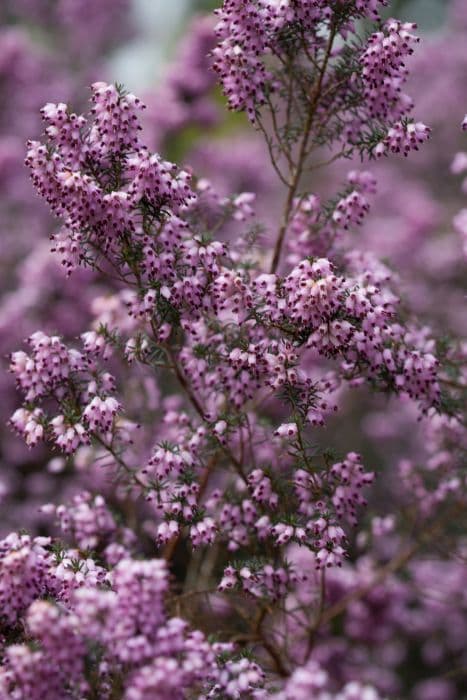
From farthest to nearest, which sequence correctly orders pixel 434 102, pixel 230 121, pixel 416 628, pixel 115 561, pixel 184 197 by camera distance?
pixel 230 121 → pixel 434 102 → pixel 416 628 → pixel 115 561 → pixel 184 197

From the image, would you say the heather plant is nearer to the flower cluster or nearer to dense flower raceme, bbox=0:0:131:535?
the flower cluster

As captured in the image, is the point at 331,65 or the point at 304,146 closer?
the point at 331,65

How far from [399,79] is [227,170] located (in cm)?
743

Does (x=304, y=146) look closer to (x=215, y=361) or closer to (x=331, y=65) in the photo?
(x=331, y=65)

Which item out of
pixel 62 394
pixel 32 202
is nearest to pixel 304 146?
pixel 62 394

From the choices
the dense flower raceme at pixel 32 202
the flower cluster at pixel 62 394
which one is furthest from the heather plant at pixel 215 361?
the dense flower raceme at pixel 32 202

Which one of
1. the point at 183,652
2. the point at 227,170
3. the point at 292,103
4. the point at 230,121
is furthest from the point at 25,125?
the point at 230,121

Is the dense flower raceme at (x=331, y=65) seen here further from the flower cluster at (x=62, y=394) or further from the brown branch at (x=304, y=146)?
the flower cluster at (x=62, y=394)

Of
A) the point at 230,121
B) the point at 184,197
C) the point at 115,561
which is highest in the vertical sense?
the point at 230,121

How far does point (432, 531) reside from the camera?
7055mm

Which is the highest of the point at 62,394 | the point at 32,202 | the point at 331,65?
the point at 32,202

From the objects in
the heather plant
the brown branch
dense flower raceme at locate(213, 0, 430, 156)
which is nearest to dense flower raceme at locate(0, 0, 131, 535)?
the heather plant

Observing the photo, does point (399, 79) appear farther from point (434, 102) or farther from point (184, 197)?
point (434, 102)

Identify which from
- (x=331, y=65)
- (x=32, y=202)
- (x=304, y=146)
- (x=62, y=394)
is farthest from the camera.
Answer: (x=32, y=202)
